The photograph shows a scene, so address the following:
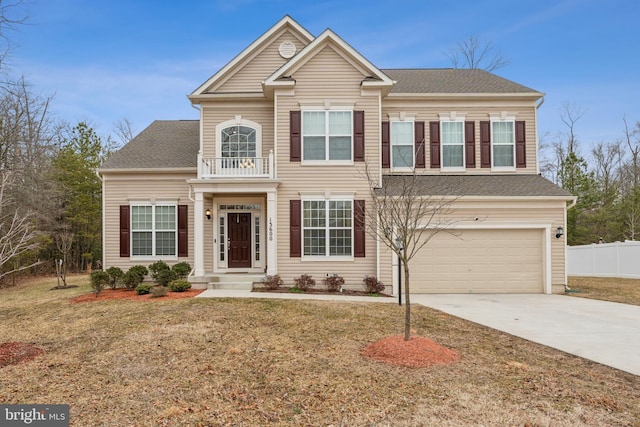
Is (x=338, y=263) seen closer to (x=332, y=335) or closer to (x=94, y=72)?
(x=332, y=335)

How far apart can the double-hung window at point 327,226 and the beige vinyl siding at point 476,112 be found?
344cm

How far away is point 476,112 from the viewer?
1416cm

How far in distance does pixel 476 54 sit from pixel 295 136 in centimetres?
2201

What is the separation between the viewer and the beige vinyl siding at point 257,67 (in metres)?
14.0

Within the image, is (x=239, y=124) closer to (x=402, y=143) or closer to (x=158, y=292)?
(x=402, y=143)

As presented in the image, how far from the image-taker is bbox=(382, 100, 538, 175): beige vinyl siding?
1409cm

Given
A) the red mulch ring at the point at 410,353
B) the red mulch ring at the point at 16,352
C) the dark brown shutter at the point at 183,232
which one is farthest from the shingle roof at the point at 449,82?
the red mulch ring at the point at 16,352

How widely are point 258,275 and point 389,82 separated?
25.0 ft

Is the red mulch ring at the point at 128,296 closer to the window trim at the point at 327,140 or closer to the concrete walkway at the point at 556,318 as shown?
the concrete walkway at the point at 556,318

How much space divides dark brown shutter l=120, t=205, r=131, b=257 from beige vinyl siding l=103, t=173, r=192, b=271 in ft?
0.67

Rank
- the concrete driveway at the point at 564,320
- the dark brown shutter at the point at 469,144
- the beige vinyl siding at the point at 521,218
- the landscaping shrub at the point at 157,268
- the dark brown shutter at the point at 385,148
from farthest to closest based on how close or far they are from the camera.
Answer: the dark brown shutter at the point at 469,144
the dark brown shutter at the point at 385,148
the beige vinyl siding at the point at 521,218
the landscaping shrub at the point at 157,268
the concrete driveway at the point at 564,320

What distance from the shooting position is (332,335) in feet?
23.1

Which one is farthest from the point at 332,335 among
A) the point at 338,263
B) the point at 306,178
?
the point at 306,178

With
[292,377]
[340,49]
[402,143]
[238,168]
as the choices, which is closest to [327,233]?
[238,168]
